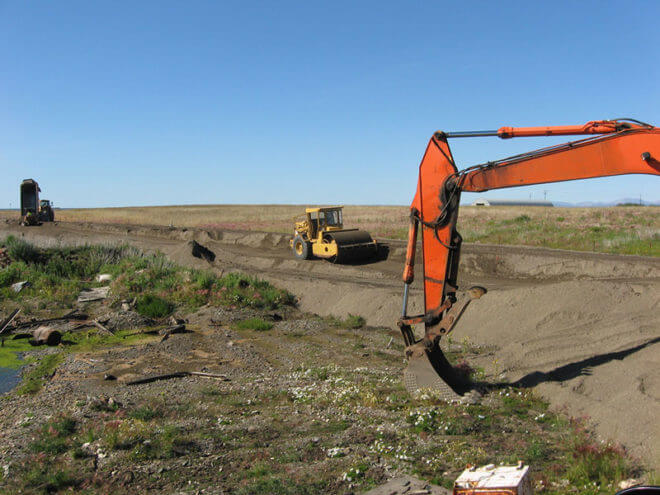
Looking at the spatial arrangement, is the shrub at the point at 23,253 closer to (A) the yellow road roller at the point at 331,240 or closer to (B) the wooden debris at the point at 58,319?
(B) the wooden debris at the point at 58,319

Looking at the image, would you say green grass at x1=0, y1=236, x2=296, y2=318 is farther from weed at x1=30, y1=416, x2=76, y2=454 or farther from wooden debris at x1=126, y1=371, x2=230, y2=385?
weed at x1=30, y1=416, x2=76, y2=454

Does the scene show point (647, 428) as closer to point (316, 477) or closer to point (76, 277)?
point (316, 477)

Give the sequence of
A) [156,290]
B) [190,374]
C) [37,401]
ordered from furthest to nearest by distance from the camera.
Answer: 1. [156,290]
2. [190,374]
3. [37,401]

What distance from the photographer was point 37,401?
9586 millimetres

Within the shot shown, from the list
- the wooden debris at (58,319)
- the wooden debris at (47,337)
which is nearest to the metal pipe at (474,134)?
the wooden debris at (47,337)

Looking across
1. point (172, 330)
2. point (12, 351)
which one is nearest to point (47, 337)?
point (12, 351)

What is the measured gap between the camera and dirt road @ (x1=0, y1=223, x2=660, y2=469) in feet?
26.3

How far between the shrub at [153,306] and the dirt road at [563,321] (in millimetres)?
4160

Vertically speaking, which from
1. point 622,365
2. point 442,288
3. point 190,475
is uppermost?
point 442,288

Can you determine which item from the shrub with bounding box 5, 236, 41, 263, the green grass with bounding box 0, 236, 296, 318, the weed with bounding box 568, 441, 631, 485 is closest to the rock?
the green grass with bounding box 0, 236, 296, 318

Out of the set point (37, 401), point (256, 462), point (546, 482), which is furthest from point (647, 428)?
point (37, 401)

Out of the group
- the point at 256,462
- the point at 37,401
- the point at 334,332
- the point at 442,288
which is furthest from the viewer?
the point at 334,332

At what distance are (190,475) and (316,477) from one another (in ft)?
5.14

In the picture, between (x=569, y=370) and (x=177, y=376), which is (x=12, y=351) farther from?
(x=569, y=370)
